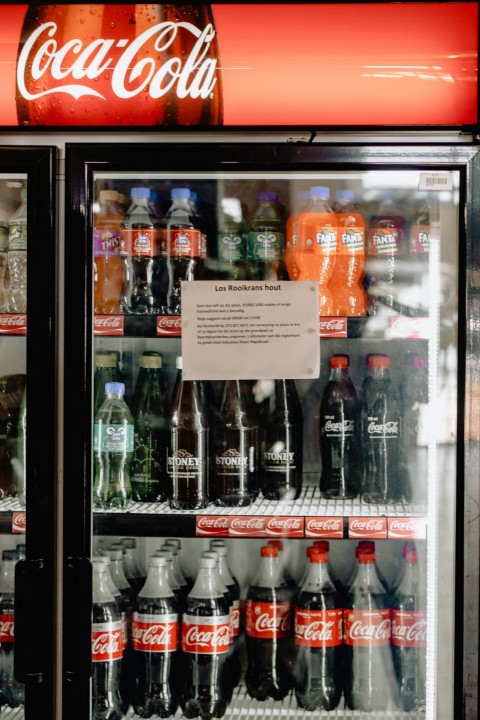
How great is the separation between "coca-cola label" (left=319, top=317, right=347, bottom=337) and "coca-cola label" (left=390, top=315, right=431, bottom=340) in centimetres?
12

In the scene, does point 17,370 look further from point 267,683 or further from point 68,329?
point 267,683

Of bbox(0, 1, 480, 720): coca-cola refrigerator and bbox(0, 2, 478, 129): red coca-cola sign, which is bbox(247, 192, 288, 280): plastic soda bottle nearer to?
bbox(0, 1, 480, 720): coca-cola refrigerator

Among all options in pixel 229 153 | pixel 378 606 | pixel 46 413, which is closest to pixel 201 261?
pixel 229 153

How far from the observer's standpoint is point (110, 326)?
5.46ft

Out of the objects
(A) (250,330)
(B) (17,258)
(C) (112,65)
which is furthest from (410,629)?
(C) (112,65)

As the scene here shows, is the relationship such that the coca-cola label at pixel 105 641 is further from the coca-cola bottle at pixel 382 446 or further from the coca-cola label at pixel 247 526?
the coca-cola bottle at pixel 382 446

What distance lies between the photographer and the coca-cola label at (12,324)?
1705mm

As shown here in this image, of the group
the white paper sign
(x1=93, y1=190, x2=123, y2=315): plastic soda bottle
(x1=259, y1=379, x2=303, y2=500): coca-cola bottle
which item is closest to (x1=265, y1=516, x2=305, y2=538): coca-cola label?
(x1=259, y1=379, x2=303, y2=500): coca-cola bottle

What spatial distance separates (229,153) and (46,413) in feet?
2.22

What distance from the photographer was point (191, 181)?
6.38ft

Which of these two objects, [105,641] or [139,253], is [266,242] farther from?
[105,641]

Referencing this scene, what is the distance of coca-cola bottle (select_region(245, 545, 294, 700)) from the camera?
184 centimetres

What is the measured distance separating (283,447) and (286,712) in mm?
644

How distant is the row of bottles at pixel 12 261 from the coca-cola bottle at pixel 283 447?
72 centimetres
